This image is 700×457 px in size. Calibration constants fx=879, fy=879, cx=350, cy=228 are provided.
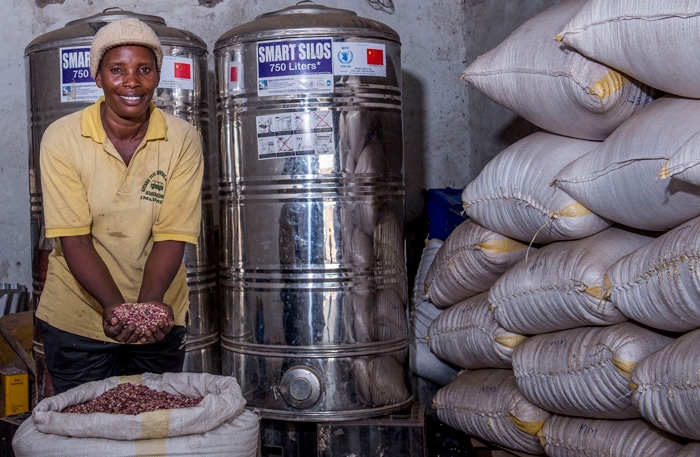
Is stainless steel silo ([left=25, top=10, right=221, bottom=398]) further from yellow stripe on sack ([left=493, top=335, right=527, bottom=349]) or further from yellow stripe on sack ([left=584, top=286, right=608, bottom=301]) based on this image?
yellow stripe on sack ([left=584, top=286, right=608, bottom=301])

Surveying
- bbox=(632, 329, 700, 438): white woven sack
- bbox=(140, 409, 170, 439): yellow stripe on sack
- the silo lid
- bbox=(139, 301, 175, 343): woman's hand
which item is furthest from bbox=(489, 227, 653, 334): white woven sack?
bbox=(140, 409, 170, 439): yellow stripe on sack

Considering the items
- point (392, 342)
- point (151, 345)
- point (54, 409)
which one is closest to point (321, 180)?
point (392, 342)

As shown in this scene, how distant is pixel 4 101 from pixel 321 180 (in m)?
2.14

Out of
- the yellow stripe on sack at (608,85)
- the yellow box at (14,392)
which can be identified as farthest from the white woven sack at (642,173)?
the yellow box at (14,392)

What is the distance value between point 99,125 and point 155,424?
1.03m

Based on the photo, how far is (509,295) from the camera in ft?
10.5

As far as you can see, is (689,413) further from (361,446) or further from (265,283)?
(265,283)

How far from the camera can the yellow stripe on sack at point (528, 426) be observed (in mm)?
3252

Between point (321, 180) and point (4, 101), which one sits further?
point (4, 101)

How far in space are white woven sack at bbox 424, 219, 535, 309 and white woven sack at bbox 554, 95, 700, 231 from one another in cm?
54

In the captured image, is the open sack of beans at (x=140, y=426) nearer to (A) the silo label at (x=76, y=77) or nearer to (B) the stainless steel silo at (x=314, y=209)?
(B) the stainless steel silo at (x=314, y=209)

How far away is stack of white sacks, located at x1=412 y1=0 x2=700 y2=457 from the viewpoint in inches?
96.4

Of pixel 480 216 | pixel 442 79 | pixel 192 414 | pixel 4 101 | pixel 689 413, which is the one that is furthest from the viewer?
pixel 442 79

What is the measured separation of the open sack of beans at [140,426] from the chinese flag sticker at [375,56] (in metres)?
1.71
